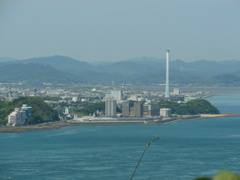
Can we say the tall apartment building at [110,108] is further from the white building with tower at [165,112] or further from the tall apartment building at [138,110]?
the white building with tower at [165,112]

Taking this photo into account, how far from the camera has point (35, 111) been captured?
25297mm

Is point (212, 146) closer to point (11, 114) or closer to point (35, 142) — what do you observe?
point (35, 142)

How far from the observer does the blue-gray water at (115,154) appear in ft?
33.4

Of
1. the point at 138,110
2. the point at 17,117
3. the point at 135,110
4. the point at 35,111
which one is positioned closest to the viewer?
the point at 17,117

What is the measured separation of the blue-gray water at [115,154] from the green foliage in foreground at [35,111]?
322cm

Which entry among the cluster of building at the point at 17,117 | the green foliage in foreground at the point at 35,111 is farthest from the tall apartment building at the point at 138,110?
the cluster of building at the point at 17,117

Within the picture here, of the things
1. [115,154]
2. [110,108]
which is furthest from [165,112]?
[115,154]

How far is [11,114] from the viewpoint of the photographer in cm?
2358

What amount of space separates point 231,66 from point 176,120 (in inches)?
→ 3595

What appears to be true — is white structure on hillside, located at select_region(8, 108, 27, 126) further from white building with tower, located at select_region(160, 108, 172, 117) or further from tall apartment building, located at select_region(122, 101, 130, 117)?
white building with tower, located at select_region(160, 108, 172, 117)

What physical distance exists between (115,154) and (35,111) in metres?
12.5

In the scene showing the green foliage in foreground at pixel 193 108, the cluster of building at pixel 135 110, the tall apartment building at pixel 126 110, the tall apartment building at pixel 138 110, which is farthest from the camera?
the green foliage in foreground at pixel 193 108

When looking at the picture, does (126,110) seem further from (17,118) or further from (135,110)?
(17,118)

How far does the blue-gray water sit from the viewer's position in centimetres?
1018
